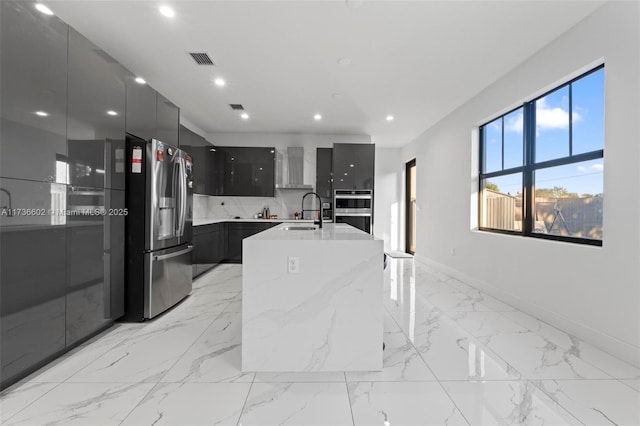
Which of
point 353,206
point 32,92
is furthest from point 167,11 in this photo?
point 353,206

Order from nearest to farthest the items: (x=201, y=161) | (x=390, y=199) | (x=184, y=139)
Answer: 1. (x=184, y=139)
2. (x=201, y=161)
3. (x=390, y=199)

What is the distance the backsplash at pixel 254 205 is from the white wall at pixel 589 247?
3.38 metres

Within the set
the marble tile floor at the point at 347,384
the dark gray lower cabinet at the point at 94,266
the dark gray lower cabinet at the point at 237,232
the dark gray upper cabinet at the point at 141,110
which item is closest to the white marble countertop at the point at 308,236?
the marble tile floor at the point at 347,384

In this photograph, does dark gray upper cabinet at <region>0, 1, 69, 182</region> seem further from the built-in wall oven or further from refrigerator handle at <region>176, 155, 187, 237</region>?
the built-in wall oven

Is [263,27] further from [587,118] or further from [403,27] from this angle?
[587,118]

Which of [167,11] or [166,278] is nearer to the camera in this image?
[167,11]

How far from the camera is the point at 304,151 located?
6.30 meters

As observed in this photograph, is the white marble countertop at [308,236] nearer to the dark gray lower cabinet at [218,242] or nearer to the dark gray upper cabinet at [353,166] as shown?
the dark gray lower cabinet at [218,242]

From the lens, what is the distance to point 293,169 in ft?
20.2

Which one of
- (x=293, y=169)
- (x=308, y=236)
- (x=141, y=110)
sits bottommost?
(x=308, y=236)

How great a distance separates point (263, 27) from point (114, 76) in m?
1.39

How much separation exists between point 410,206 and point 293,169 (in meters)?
3.14

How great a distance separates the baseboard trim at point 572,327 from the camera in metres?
2.17

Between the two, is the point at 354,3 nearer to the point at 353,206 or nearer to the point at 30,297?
the point at 30,297
